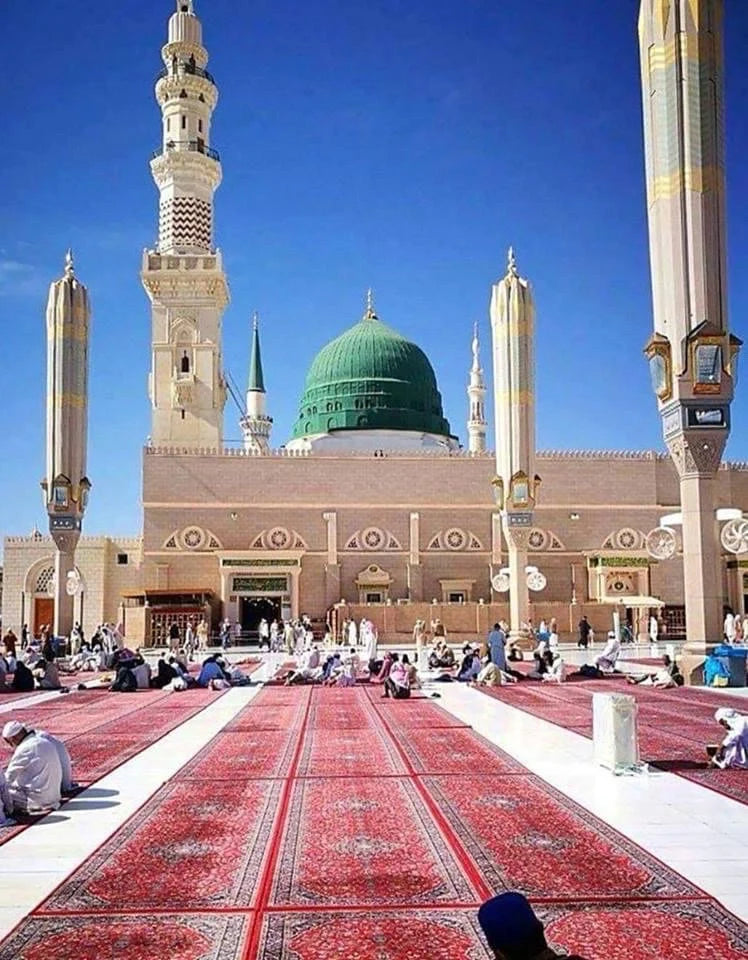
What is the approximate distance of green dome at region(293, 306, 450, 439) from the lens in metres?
41.3

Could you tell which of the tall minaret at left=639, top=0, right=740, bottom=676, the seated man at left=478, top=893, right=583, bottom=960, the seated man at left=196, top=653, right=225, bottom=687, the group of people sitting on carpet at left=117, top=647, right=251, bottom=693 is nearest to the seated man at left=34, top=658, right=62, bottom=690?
the group of people sitting on carpet at left=117, top=647, right=251, bottom=693

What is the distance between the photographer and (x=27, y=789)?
5.70m

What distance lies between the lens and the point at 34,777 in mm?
5754

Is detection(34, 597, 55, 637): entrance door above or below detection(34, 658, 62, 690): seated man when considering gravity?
above

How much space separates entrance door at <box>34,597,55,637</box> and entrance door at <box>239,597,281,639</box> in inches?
231

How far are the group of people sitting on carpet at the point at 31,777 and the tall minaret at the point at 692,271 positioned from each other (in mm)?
9520

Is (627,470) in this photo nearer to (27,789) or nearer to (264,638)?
(264,638)

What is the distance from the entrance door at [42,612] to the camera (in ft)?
105

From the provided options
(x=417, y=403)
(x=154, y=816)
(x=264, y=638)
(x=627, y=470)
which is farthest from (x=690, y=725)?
(x=417, y=403)

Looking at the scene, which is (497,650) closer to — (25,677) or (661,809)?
(25,677)

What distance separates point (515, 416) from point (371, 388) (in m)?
19.1

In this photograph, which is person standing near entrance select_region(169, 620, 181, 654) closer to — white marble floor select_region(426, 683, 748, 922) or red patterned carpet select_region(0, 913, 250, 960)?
white marble floor select_region(426, 683, 748, 922)

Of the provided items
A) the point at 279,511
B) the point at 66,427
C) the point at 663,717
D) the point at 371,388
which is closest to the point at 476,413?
the point at 371,388

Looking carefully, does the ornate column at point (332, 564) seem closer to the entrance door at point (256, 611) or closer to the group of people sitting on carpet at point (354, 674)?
the entrance door at point (256, 611)
